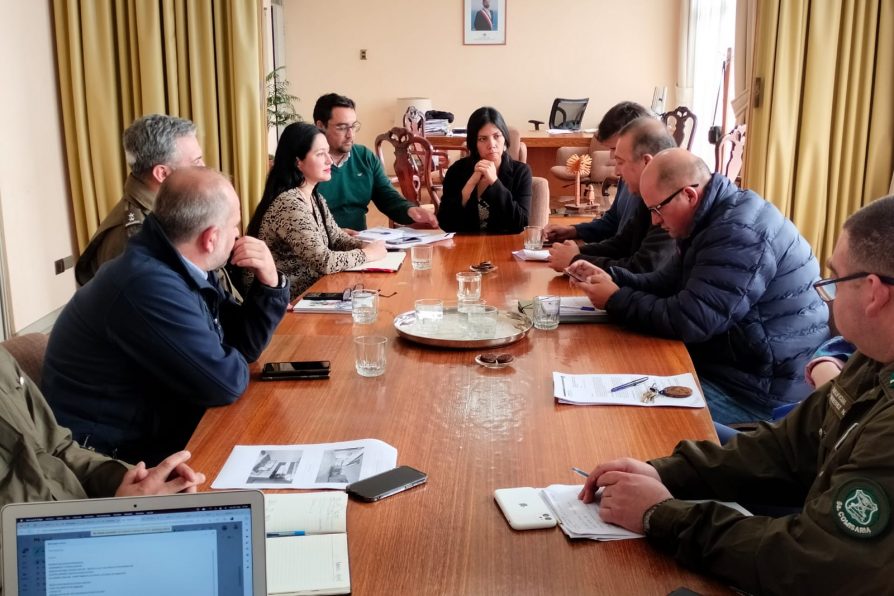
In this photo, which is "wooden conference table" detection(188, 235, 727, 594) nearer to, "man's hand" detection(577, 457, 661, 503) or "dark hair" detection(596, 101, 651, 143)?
"man's hand" detection(577, 457, 661, 503)

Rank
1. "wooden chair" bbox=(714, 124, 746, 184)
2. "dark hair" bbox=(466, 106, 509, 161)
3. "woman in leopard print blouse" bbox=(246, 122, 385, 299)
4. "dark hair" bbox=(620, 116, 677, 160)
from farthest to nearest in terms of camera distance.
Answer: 1. "wooden chair" bbox=(714, 124, 746, 184)
2. "dark hair" bbox=(466, 106, 509, 161)
3. "woman in leopard print blouse" bbox=(246, 122, 385, 299)
4. "dark hair" bbox=(620, 116, 677, 160)

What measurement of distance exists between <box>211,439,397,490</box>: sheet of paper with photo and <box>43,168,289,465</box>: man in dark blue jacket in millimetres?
295

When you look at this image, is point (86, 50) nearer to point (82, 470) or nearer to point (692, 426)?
point (82, 470)

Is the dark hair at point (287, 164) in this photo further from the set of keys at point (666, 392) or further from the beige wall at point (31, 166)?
the set of keys at point (666, 392)

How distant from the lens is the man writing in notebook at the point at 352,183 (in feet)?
13.4

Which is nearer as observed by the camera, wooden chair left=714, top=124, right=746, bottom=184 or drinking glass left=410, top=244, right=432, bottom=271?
drinking glass left=410, top=244, right=432, bottom=271

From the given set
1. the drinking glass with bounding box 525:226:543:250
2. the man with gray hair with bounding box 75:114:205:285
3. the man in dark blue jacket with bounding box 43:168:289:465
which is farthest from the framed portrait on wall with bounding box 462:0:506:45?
the man in dark blue jacket with bounding box 43:168:289:465

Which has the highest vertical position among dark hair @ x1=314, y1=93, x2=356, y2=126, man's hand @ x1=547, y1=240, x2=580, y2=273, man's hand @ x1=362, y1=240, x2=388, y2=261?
dark hair @ x1=314, y1=93, x2=356, y2=126

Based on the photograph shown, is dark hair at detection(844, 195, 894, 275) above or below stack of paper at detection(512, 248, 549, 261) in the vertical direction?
above

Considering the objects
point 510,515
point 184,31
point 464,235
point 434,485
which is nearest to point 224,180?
point 434,485

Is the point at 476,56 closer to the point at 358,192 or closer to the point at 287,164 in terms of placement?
the point at 358,192

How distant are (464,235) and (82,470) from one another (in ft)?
8.36

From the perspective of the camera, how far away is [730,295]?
225 centimetres

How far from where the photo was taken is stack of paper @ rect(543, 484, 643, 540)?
1.26 meters
